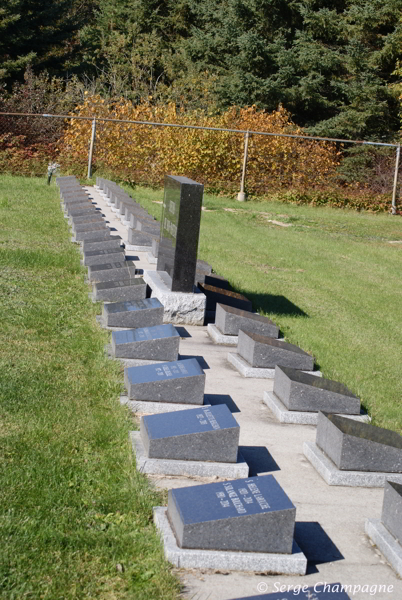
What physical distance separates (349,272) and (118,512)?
377 inches

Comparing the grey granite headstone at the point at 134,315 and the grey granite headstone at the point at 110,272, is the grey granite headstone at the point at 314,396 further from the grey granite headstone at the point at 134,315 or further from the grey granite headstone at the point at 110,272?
the grey granite headstone at the point at 110,272

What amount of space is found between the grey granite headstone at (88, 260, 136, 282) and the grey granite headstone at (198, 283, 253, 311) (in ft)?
3.12

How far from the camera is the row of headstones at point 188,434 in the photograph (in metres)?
3.55

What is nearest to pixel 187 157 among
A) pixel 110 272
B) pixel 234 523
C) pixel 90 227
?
pixel 90 227

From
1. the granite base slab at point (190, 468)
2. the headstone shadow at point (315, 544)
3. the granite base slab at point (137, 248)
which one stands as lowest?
the headstone shadow at point (315, 544)

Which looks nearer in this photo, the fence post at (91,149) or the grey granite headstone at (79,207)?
the grey granite headstone at (79,207)

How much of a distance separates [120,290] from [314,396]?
330 cm

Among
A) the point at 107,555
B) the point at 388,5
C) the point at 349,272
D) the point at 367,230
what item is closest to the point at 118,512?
the point at 107,555

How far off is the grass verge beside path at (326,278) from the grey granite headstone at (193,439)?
1752 millimetres

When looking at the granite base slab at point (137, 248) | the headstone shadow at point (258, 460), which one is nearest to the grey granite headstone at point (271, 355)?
the headstone shadow at point (258, 460)

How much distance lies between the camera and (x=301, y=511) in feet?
13.6

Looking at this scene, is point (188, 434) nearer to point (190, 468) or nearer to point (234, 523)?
point (190, 468)

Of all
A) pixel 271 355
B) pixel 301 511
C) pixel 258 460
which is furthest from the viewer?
pixel 271 355

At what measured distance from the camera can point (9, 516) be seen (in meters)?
3.70
